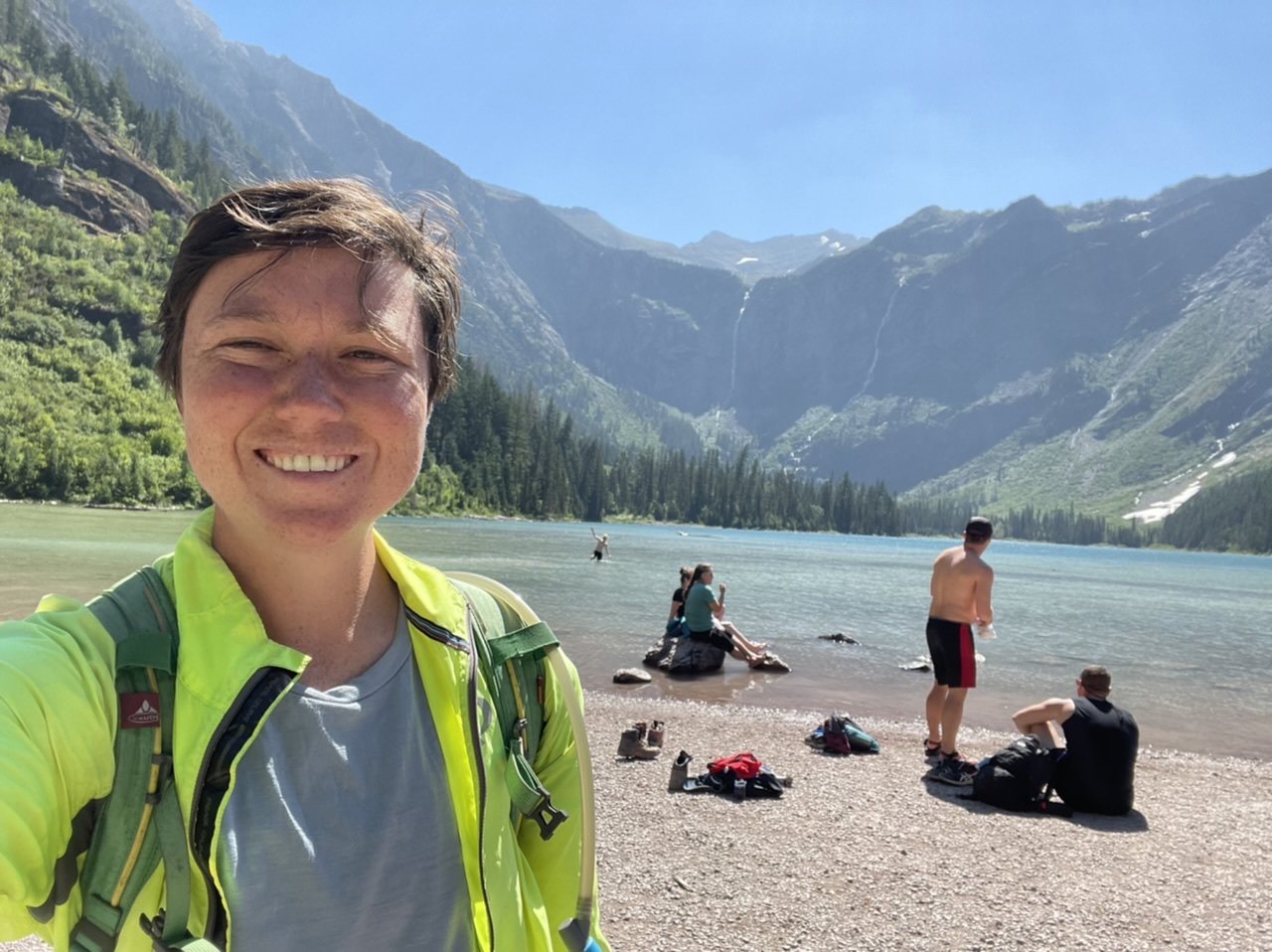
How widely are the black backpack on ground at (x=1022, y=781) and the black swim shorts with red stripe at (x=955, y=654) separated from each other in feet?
4.47

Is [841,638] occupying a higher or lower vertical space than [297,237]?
lower

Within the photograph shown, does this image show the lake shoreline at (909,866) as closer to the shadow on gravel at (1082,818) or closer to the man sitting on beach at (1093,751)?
the shadow on gravel at (1082,818)

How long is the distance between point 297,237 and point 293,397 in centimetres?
35

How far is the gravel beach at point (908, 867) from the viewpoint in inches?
229

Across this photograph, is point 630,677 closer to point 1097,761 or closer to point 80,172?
point 1097,761

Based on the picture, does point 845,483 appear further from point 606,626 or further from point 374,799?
point 374,799

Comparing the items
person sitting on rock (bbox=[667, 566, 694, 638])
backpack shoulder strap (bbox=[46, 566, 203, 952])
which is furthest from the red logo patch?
person sitting on rock (bbox=[667, 566, 694, 638])

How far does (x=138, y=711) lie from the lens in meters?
1.36

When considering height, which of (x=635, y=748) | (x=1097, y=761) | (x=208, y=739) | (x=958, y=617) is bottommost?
(x=635, y=748)

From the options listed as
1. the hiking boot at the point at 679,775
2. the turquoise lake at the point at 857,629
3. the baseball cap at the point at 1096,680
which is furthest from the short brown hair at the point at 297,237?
the turquoise lake at the point at 857,629

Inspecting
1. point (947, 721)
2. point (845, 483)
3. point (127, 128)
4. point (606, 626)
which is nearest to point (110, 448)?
point (606, 626)

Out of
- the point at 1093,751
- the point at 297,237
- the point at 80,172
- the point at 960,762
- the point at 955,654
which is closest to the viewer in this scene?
the point at 297,237

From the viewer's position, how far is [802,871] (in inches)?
267

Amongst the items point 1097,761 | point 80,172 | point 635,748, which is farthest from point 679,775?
point 80,172
